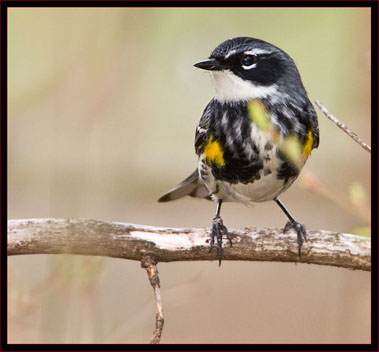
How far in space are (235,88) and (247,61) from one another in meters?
0.17

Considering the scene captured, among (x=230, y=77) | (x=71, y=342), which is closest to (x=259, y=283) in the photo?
(x=230, y=77)

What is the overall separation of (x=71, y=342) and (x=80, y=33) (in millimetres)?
1941

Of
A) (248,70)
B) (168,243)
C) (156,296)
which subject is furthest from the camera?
(248,70)

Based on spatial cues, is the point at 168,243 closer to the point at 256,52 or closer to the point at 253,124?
the point at 253,124

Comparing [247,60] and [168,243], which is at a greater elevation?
[247,60]

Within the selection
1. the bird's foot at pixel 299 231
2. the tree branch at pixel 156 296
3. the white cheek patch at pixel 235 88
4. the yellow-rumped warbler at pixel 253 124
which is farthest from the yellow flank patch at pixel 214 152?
the tree branch at pixel 156 296

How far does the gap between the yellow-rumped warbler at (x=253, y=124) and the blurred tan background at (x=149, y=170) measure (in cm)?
25

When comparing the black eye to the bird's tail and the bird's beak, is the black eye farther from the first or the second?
the bird's tail

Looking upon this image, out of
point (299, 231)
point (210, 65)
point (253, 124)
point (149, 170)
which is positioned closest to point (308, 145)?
point (253, 124)

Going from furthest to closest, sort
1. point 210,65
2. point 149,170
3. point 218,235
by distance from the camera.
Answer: point 149,170 → point 210,65 → point 218,235

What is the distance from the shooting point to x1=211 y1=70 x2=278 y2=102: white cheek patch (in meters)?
3.98

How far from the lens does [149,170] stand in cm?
623

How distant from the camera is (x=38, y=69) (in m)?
4.38

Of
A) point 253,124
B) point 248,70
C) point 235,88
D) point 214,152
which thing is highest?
point 248,70
